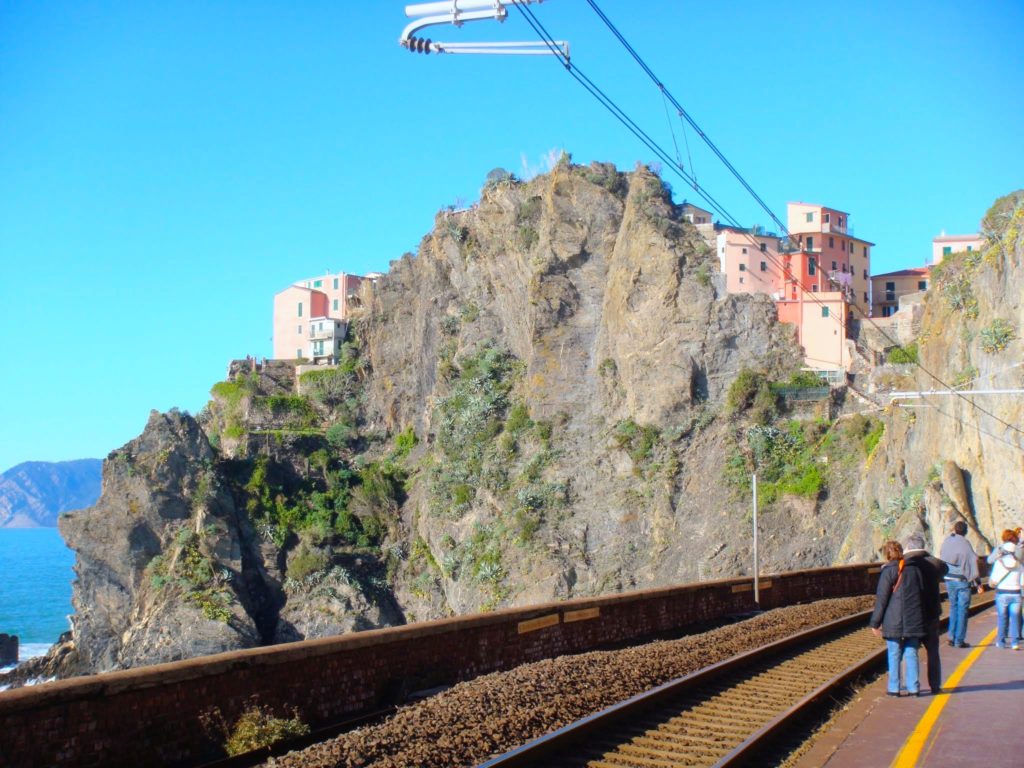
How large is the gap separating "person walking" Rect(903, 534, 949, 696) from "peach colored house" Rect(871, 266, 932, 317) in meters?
58.4

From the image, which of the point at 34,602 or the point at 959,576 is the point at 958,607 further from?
the point at 34,602

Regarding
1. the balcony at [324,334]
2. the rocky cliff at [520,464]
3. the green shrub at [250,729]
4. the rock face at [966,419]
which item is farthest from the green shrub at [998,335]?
the balcony at [324,334]

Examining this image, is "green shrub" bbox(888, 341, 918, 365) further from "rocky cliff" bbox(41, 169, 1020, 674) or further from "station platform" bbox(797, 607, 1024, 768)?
"station platform" bbox(797, 607, 1024, 768)

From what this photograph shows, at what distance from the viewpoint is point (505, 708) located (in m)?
9.26

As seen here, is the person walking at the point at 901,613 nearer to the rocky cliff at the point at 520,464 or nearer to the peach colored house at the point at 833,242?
the rocky cliff at the point at 520,464

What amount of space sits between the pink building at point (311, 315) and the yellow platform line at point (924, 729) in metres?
63.1

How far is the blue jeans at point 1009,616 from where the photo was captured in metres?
13.1

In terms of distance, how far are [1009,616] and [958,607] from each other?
585 millimetres

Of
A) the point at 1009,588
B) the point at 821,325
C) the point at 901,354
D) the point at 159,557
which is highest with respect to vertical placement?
the point at 821,325

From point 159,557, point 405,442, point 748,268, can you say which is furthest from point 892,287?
point 159,557

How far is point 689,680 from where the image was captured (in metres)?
10.7

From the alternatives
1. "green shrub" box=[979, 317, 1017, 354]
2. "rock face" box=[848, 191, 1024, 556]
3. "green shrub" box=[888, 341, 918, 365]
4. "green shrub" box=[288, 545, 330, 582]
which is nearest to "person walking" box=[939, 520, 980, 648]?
"rock face" box=[848, 191, 1024, 556]

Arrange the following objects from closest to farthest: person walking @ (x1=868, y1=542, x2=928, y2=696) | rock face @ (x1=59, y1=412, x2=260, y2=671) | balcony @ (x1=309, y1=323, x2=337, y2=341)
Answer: person walking @ (x1=868, y1=542, x2=928, y2=696) < rock face @ (x1=59, y1=412, x2=260, y2=671) < balcony @ (x1=309, y1=323, x2=337, y2=341)

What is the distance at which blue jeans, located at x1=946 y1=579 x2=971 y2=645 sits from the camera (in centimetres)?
1316
